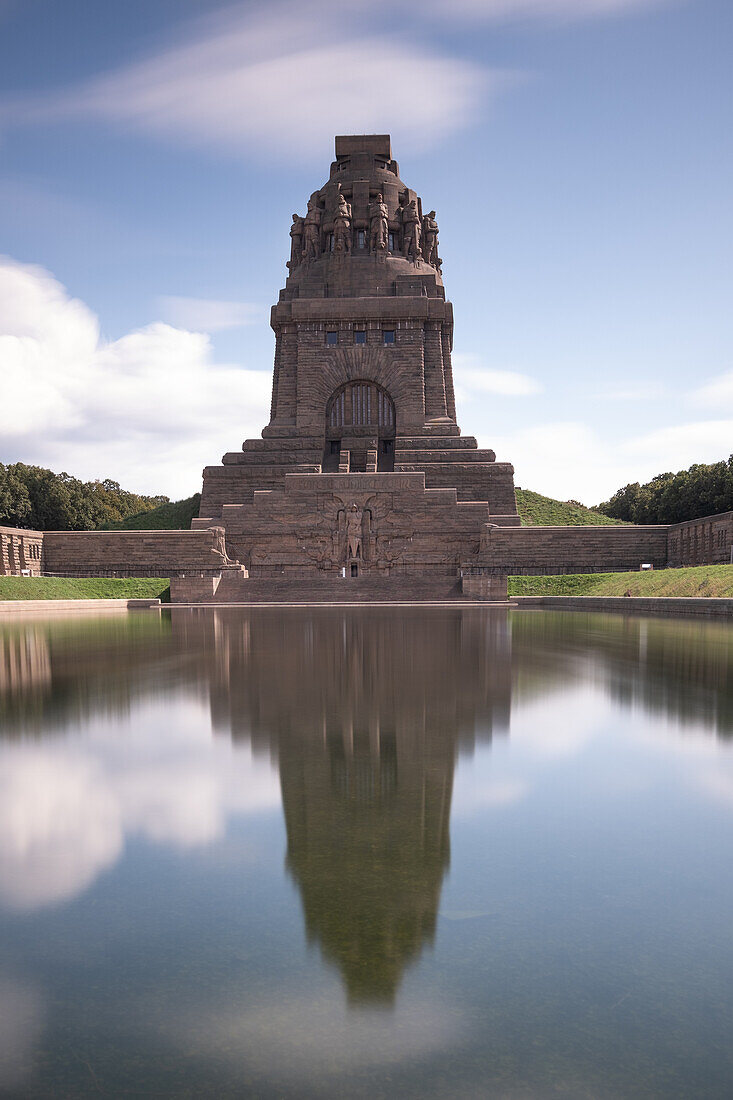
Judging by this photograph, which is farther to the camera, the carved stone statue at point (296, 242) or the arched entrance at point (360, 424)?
the carved stone statue at point (296, 242)

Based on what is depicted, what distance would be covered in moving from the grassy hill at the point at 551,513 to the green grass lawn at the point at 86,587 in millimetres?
19672

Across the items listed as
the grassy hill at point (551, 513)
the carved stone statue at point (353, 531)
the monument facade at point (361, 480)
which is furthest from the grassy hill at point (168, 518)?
the grassy hill at point (551, 513)

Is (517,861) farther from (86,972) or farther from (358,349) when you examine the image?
(358,349)

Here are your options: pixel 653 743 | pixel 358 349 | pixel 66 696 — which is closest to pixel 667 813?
pixel 653 743

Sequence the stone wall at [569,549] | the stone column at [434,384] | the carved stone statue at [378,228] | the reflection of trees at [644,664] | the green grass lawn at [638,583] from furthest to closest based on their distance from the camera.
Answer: the carved stone statue at [378,228], the stone column at [434,384], the stone wall at [569,549], the green grass lawn at [638,583], the reflection of trees at [644,664]

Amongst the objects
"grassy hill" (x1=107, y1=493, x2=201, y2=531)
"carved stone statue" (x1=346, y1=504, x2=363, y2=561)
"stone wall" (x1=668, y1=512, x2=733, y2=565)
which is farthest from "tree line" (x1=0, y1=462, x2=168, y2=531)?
"stone wall" (x1=668, y1=512, x2=733, y2=565)

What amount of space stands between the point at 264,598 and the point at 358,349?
19.3 m

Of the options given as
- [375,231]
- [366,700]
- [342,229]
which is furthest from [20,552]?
[366,700]

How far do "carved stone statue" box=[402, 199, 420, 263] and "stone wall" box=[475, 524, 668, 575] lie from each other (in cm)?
2042

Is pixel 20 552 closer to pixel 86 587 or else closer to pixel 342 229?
pixel 86 587

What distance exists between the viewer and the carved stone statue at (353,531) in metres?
32.1

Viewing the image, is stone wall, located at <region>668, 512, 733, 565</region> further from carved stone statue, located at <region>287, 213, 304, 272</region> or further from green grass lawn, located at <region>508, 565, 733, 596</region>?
carved stone statue, located at <region>287, 213, 304, 272</region>

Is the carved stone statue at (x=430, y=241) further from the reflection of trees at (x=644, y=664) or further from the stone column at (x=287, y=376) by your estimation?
the reflection of trees at (x=644, y=664)

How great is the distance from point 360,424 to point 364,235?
11763 mm
